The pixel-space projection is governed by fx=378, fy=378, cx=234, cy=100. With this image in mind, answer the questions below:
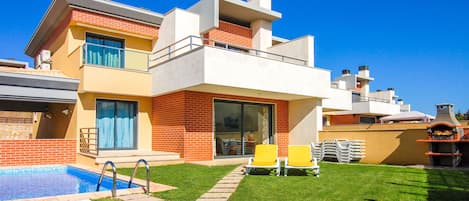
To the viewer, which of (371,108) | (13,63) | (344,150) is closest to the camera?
(344,150)

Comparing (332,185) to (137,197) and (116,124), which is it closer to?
(137,197)

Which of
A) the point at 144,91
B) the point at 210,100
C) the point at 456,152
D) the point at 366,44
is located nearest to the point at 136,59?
the point at 144,91

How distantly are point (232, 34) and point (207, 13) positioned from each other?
3.15 meters

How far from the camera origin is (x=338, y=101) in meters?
25.5

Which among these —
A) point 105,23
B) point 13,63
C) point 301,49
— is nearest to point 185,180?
point 105,23

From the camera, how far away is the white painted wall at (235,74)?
13820mm

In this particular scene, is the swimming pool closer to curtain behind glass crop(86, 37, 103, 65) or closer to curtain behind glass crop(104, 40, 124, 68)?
curtain behind glass crop(86, 37, 103, 65)

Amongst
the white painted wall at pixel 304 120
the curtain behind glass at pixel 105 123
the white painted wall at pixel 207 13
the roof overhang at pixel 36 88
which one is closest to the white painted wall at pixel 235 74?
the white painted wall at pixel 304 120

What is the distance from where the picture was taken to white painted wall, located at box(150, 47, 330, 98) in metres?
13.8

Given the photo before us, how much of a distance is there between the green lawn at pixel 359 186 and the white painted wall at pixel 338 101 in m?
13.2

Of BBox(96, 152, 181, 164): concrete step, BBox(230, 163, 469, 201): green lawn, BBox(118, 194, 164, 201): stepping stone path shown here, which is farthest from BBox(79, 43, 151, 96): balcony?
BBox(118, 194, 164, 201): stepping stone path

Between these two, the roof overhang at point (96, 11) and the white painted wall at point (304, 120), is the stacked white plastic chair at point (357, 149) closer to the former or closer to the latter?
the white painted wall at point (304, 120)

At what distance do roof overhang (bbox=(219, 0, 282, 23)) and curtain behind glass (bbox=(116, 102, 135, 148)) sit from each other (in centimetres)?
661

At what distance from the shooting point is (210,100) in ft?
53.6
